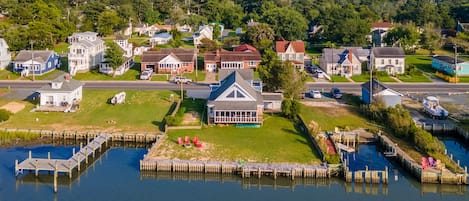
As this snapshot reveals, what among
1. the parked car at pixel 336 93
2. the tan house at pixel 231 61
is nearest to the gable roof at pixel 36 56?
the tan house at pixel 231 61

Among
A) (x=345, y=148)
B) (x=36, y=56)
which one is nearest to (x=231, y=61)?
(x=36, y=56)

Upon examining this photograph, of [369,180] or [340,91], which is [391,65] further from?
[369,180]

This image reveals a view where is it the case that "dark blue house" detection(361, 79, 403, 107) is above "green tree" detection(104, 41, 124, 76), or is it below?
below

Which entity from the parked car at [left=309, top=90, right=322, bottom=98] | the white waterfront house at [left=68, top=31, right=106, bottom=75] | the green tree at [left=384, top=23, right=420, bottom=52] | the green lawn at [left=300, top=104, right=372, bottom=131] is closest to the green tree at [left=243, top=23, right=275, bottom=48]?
the green tree at [left=384, top=23, right=420, bottom=52]

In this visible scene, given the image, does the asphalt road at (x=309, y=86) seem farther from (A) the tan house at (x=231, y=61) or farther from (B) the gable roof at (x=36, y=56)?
(A) the tan house at (x=231, y=61)

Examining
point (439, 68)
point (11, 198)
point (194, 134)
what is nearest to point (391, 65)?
point (439, 68)

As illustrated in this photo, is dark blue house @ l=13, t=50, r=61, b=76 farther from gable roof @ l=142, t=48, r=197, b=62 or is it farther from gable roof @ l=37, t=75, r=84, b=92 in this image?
gable roof @ l=37, t=75, r=84, b=92

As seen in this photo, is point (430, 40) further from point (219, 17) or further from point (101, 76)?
point (219, 17)
